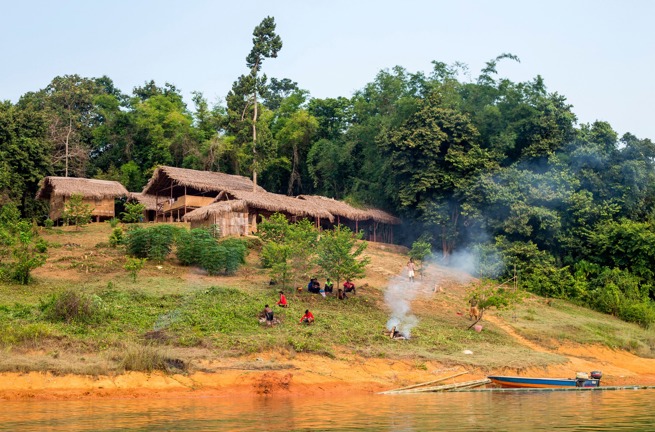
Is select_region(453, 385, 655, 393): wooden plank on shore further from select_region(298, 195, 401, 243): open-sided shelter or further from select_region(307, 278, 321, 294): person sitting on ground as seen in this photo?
select_region(298, 195, 401, 243): open-sided shelter

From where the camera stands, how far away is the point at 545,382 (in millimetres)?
19219

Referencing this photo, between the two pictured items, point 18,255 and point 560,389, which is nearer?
point 560,389

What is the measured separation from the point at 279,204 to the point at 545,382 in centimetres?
2128

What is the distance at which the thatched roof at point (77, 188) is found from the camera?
1671 inches

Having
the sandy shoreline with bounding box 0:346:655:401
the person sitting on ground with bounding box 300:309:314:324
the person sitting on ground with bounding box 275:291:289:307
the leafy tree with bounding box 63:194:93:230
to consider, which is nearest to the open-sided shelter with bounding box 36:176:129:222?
the leafy tree with bounding box 63:194:93:230

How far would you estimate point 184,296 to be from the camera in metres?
24.0

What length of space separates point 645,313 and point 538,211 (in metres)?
6.91

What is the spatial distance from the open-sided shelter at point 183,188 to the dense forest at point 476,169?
185 centimetres

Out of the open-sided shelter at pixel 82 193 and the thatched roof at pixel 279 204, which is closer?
the thatched roof at pixel 279 204

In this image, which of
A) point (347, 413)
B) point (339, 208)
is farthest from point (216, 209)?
point (347, 413)

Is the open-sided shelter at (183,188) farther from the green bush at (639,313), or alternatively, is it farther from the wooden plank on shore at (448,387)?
the wooden plank on shore at (448,387)

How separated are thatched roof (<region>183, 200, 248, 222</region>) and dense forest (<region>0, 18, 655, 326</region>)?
18.9 ft

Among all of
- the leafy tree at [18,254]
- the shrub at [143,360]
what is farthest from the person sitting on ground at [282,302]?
the leafy tree at [18,254]

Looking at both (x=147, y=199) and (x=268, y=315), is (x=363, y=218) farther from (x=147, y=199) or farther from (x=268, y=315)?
(x=268, y=315)
